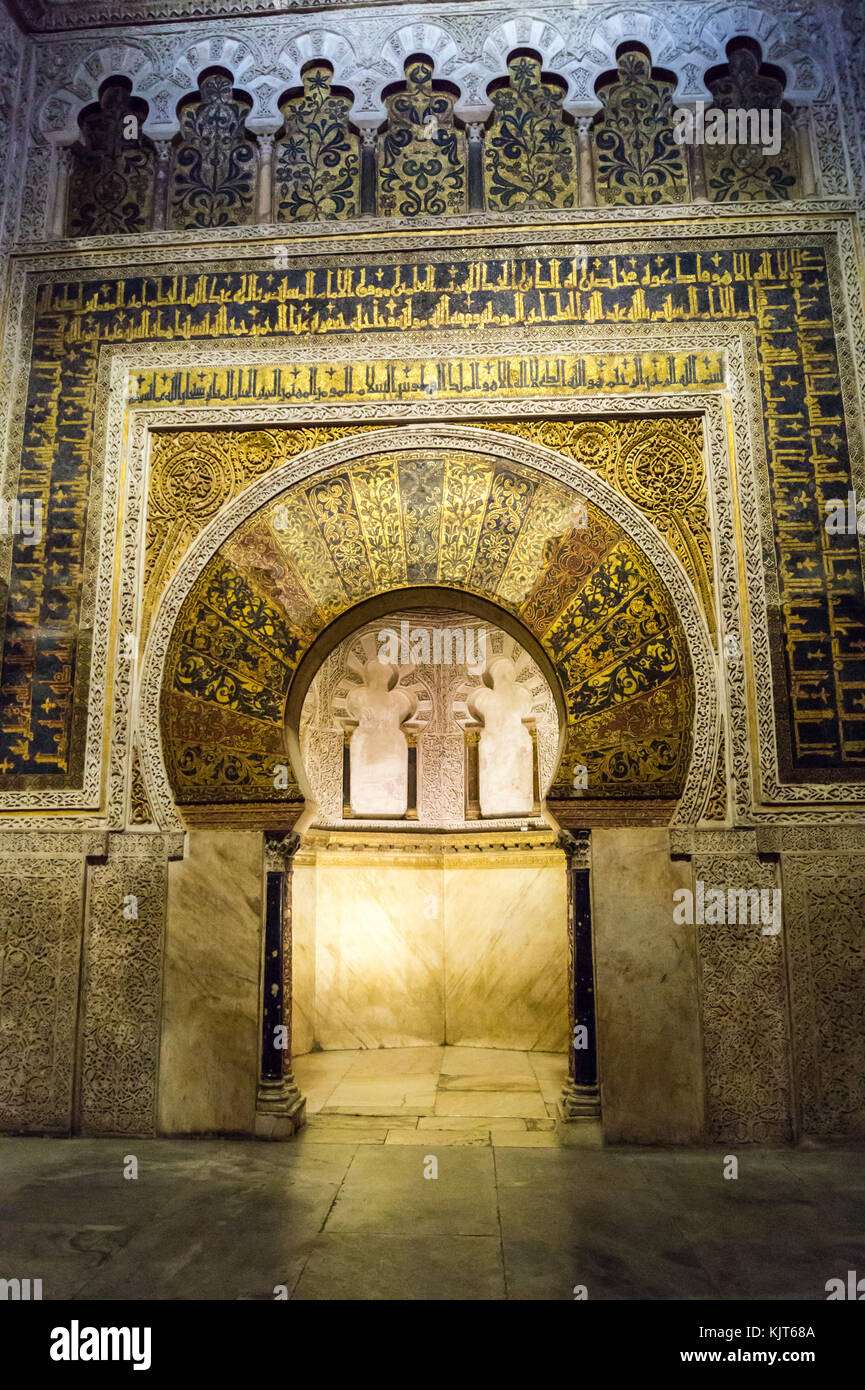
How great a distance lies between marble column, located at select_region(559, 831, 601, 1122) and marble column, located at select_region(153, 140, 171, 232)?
14.0 feet

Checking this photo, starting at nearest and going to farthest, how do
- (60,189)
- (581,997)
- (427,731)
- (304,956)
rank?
1. (581,997)
2. (60,189)
3. (304,956)
4. (427,731)

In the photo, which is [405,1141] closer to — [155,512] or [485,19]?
[155,512]

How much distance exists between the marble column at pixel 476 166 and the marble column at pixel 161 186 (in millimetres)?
1812

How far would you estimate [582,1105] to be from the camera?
4625 millimetres

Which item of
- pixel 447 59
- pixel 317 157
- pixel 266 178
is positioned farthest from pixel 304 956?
pixel 447 59

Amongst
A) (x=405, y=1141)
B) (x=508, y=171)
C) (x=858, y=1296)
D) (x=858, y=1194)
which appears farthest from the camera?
(x=508, y=171)

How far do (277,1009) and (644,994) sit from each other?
1.81 m

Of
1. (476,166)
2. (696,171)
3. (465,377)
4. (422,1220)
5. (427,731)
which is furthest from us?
(427,731)

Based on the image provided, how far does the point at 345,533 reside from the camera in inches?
203

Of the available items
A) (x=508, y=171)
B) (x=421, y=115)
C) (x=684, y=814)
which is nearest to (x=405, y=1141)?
(x=684, y=814)

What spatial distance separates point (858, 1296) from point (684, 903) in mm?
1970

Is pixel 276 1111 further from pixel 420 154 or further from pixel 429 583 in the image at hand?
pixel 420 154

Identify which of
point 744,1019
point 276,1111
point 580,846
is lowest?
point 276,1111

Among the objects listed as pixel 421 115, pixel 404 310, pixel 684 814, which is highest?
pixel 421 115
